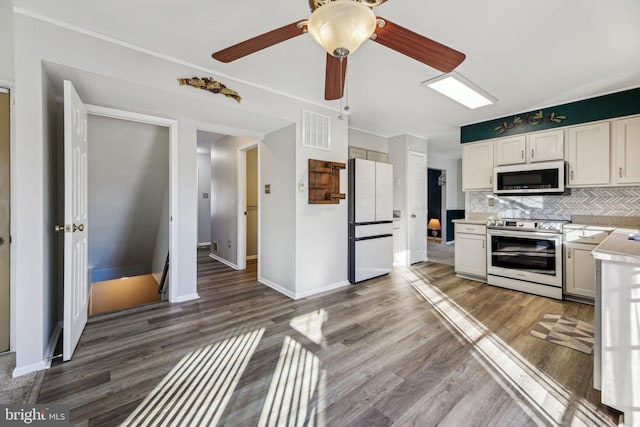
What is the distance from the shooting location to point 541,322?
8.95 ft

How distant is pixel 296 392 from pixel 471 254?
11.7ft

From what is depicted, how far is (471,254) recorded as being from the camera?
4.20 m

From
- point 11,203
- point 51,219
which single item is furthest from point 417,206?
point 11,203

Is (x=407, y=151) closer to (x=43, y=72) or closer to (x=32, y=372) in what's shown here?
(x=43, y=72)

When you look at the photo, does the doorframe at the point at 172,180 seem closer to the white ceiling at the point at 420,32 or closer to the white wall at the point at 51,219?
the white wall at the point at 51,219

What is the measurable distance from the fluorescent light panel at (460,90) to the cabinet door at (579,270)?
2072mm

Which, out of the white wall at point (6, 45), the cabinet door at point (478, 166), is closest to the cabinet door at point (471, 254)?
the cabinet door at point (478, 166)

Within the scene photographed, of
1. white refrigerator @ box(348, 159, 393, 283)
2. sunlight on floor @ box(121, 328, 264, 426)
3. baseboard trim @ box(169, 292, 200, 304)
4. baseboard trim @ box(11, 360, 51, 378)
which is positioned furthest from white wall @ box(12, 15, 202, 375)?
white refrigerator @ box(348, 159, 393, 283)

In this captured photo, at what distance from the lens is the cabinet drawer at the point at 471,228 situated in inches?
159

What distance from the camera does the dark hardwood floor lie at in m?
1.55

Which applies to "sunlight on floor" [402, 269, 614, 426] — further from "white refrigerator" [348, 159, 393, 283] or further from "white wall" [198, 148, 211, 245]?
"white wall" [198, 148, 211, 245]

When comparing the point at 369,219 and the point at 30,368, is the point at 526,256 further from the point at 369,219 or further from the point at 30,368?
the point at 30,368

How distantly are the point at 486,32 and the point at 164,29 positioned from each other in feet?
8.13

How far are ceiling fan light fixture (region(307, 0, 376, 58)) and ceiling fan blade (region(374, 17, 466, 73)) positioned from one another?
7.4 inches
